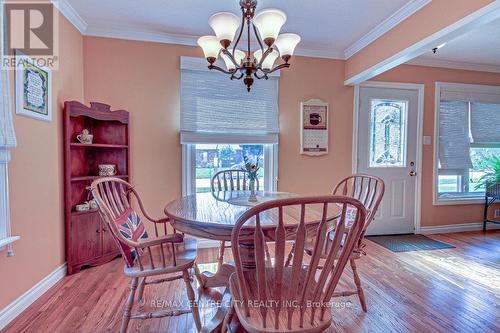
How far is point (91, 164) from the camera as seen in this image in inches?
109

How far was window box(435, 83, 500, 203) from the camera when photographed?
365cm

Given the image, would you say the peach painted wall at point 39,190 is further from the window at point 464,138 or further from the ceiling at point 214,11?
the window at point 464,138

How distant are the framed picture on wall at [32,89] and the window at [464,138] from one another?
14.7 feet

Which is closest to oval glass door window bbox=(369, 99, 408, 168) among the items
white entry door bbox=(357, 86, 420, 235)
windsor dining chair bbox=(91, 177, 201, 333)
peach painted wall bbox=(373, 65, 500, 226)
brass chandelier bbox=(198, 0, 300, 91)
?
white entry door bbox=(357, 86, 420, 235)

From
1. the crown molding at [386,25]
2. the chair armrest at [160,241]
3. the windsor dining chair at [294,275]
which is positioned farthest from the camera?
the crown molding at [386,25]

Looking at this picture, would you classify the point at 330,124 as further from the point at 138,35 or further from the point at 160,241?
the point at 160,241

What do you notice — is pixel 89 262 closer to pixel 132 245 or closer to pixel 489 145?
pixel 132 245

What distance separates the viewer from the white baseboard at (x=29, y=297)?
165 cm

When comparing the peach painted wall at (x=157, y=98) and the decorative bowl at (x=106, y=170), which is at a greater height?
the peach painted wall at (x=157, y=98)

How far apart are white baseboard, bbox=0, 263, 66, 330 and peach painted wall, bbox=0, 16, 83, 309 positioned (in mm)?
34

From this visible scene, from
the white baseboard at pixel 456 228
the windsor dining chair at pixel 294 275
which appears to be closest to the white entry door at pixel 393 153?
the white baseboard at pixel 456 228

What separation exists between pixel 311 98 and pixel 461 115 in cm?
226

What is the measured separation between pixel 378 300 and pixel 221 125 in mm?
2202

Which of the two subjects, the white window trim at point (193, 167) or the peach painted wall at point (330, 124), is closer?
the white window trim at point (193, 167)
